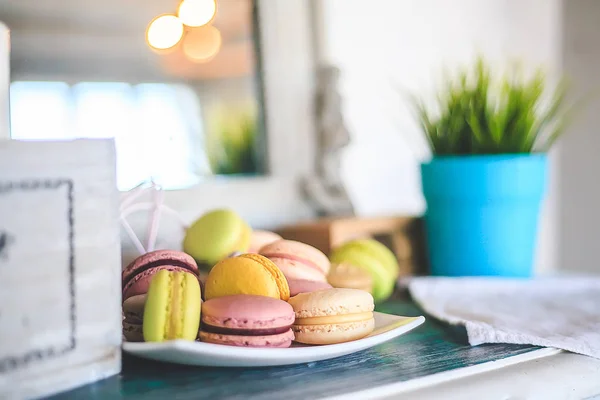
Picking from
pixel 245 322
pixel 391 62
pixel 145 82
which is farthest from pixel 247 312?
pixel 391 62

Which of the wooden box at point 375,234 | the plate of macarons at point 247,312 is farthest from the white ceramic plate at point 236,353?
the wooden box at point 375,234

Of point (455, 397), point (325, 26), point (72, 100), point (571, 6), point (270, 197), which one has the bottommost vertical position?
point (455, 397)

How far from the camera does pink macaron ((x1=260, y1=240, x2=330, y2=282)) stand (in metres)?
0.53

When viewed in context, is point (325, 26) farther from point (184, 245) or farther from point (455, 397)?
point (455, 397)

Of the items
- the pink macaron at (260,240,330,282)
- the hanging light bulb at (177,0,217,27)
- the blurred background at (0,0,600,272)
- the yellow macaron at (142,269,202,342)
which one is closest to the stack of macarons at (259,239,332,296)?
the pink macaron at (260,240,330,282)

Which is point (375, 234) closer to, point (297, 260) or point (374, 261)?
point (374, 261)

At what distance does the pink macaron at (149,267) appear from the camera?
483mm

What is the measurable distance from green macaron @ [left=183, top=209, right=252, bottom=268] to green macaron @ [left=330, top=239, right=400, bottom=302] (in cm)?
13

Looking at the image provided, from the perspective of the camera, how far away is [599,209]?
1.41m

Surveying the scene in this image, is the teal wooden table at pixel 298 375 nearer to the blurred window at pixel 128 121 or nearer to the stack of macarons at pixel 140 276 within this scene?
the stack of macarons at pixel 140 276

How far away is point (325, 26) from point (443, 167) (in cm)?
26

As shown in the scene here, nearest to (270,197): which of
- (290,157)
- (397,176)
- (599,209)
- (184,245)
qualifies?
(290,157)

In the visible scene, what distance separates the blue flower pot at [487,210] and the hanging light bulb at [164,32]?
36 centimetres

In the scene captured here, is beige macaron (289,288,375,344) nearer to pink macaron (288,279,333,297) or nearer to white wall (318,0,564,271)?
pink macaron (288,279,333,297)
